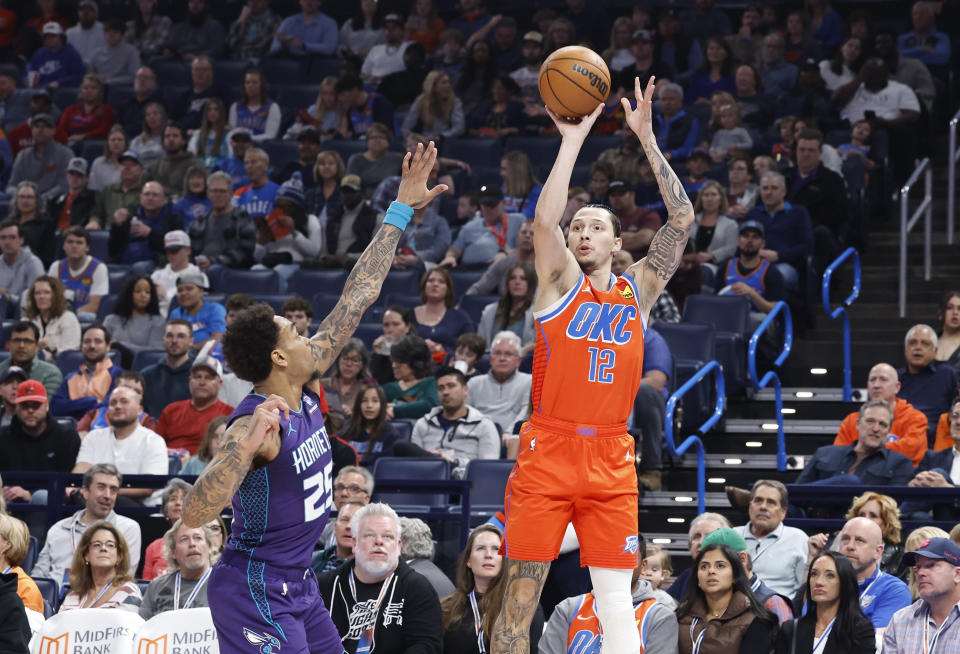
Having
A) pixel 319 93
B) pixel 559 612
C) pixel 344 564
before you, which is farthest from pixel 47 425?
Answer: pixel 319 93

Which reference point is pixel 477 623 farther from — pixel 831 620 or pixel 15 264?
pixel 15 264

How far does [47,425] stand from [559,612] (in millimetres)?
4748

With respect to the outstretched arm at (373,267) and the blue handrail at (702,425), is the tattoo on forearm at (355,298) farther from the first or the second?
the blue handrail at (702,425)

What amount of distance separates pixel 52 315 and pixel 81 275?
41.6 inches

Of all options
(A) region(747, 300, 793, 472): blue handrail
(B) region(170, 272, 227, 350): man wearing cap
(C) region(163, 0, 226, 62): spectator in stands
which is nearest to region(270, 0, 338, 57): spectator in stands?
(C) region(163, 0, 226, 62): spectator in stands

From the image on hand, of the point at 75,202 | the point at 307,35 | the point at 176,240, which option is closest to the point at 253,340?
the point at 176,240

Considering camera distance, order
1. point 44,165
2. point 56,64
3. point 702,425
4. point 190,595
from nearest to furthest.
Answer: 1. point 190,595
2. point 702,425
3. point 44,165
4. point 56,64

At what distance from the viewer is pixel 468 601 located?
8281mm

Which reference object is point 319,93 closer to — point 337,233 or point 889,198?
point 337,233

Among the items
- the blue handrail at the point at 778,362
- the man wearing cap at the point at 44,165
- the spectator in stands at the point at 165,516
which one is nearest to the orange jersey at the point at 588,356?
the spectator in stands at the point at 165,516

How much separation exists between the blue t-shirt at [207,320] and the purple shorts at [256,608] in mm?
7365

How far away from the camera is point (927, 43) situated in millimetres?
16172

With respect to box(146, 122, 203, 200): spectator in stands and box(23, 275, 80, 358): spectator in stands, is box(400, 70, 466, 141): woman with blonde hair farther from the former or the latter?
box(23, 275, 80, 358): spectator in stands

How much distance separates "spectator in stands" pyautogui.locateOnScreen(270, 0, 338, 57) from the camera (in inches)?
707
